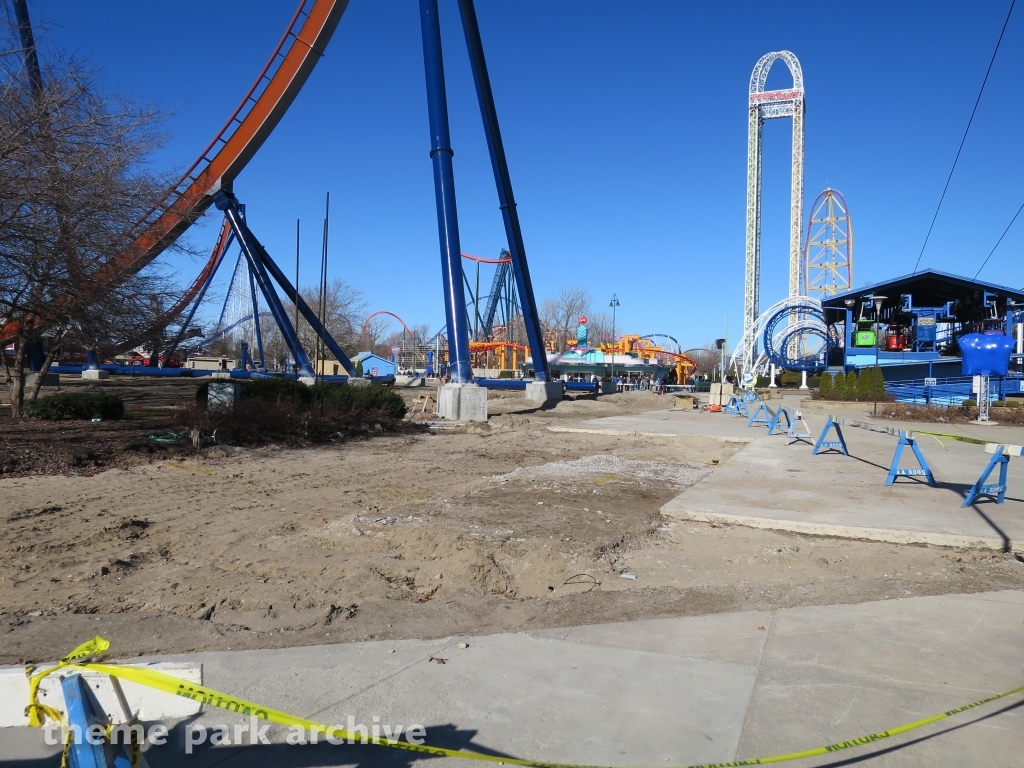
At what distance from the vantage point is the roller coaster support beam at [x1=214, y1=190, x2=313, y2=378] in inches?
1299

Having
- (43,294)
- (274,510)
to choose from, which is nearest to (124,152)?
(43,294)

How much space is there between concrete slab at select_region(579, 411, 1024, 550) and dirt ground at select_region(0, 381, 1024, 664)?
32cm

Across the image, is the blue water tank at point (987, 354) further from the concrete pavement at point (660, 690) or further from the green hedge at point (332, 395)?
the concrete pavement at point (660, 690)

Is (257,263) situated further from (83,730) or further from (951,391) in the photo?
(83,730)

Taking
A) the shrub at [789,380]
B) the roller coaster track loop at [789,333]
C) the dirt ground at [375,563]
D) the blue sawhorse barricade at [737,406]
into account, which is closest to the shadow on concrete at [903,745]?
the dirt ground at [375,563]

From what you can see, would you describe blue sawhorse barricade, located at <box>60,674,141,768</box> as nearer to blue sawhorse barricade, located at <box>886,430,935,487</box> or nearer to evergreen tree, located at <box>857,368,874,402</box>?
blue sawhorse barricade, located at <box>886,430,935,487</box>

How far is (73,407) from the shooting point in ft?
57.9

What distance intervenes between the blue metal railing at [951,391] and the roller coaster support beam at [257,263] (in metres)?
30.2

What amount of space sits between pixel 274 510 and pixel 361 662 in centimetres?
503

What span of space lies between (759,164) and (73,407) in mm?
73461

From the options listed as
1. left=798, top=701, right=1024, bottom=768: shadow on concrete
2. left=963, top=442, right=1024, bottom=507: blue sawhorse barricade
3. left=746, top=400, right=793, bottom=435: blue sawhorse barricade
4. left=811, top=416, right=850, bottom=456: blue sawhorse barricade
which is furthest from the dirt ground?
left=746, top=400, right=793, bottom=435: blue sawhorse barricade

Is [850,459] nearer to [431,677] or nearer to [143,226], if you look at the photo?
[431,677]

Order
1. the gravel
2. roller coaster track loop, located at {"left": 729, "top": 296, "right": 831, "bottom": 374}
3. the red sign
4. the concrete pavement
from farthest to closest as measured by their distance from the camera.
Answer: the red sign < roller coaster track loop, located at {"left": 729, "top": 296, "right": 831, "bottom": 374} < the gravel < the concrete pavement

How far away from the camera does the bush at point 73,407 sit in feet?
57.1
